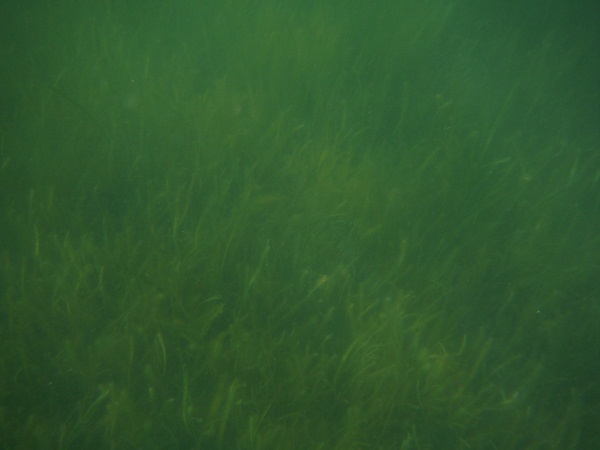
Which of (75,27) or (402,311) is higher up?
(75,27)

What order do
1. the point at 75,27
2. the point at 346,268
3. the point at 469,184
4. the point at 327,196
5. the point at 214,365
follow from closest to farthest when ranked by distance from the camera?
the point at 214,365, the point at 346,268, the point at 327,196, the point at 469,184, the point at 75,27

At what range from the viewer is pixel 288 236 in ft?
9.54

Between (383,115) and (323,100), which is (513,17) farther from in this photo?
(323,100)

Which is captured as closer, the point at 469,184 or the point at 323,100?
the point at 469,184

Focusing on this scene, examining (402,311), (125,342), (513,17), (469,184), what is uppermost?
(513,17)

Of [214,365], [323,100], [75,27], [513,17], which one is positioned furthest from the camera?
[513,17]

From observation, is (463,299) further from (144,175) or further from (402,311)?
(144,175)

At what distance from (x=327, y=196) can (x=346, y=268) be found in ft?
2.06

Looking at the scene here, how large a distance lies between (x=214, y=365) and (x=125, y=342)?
1.68 feet

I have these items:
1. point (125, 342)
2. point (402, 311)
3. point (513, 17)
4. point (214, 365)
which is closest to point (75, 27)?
point (125, 342)

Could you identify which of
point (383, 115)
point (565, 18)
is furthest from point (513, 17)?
point (383, 115)

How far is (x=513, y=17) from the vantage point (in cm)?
545

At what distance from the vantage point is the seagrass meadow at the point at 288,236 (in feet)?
7.43

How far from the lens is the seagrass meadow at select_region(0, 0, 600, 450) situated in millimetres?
2266
